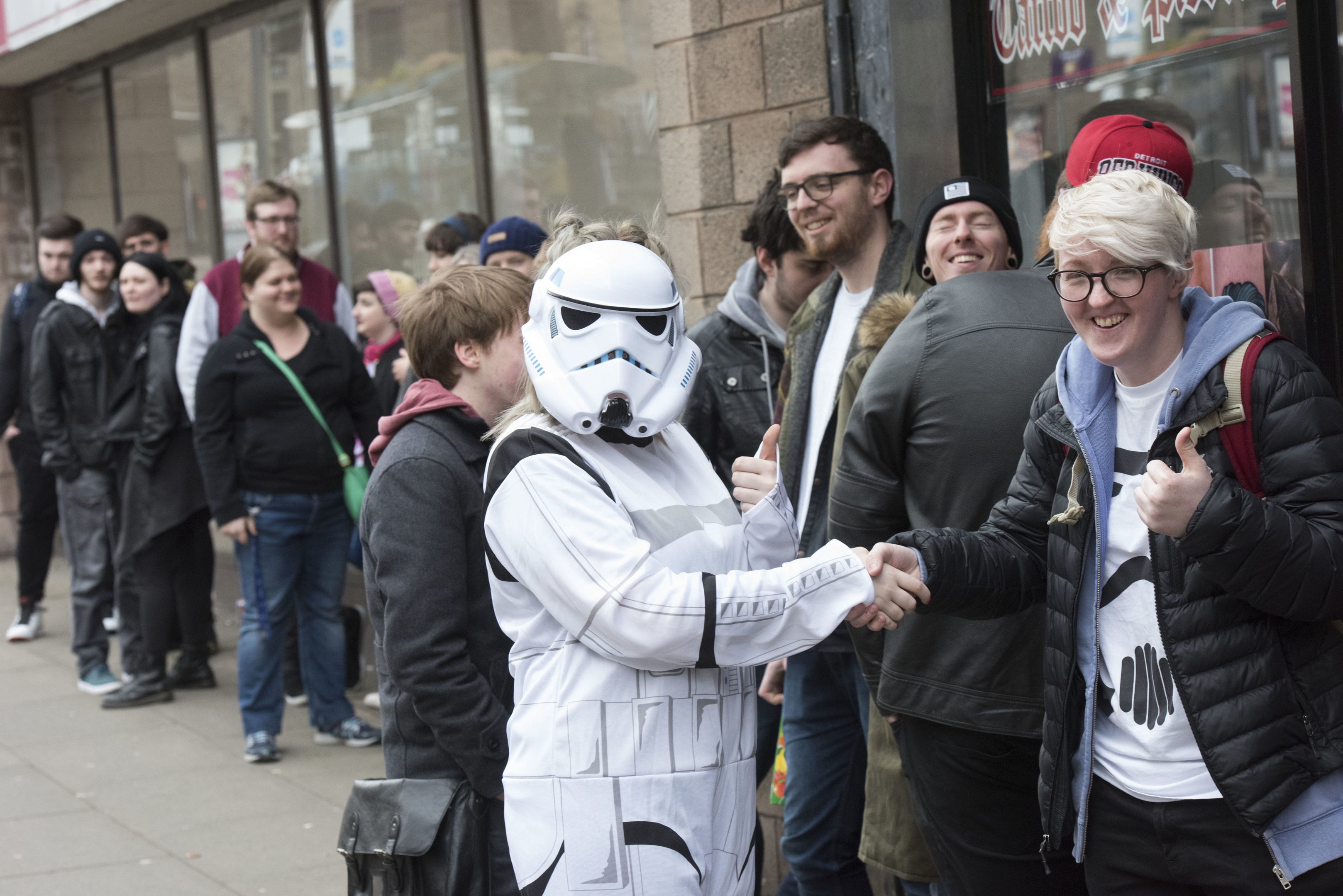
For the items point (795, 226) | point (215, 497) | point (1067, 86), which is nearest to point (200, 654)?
point (215, 497)

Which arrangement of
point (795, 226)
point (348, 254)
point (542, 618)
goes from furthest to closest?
point (348, 254) → point (795, 226) → point (542, 618)

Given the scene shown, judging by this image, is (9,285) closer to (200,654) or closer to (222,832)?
(200,654)

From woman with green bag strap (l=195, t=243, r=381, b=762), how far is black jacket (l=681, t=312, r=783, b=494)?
231 centimetres

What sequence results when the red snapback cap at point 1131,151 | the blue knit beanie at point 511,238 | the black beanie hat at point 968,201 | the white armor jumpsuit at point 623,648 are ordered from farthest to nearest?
the blue knit beanie at point 511,238 < the black beanie hat at point 968,201 < the red snapback cap at point 1131,151 < the white armor jumpsuit at point 623,648

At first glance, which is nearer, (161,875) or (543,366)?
(543,366)

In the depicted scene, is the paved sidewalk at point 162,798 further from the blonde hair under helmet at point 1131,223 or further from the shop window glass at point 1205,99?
the blonde hair under helmet at point 1131,223

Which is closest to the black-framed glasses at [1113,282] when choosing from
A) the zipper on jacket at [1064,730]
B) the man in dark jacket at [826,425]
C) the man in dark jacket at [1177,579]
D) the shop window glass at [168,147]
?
the man in dark jacket at [1177,579]

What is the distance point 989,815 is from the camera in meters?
2.84

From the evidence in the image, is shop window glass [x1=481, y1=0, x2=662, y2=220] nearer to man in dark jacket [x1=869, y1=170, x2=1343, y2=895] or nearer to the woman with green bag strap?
the woman with green bag strap

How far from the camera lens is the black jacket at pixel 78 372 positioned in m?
7.65

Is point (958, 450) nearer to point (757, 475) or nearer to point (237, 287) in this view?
point (757, 475)

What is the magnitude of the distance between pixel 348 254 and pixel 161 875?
Result: 5.29 metres

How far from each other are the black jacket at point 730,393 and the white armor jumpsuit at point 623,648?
1853 millimetres

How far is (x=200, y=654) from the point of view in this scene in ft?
25.0
